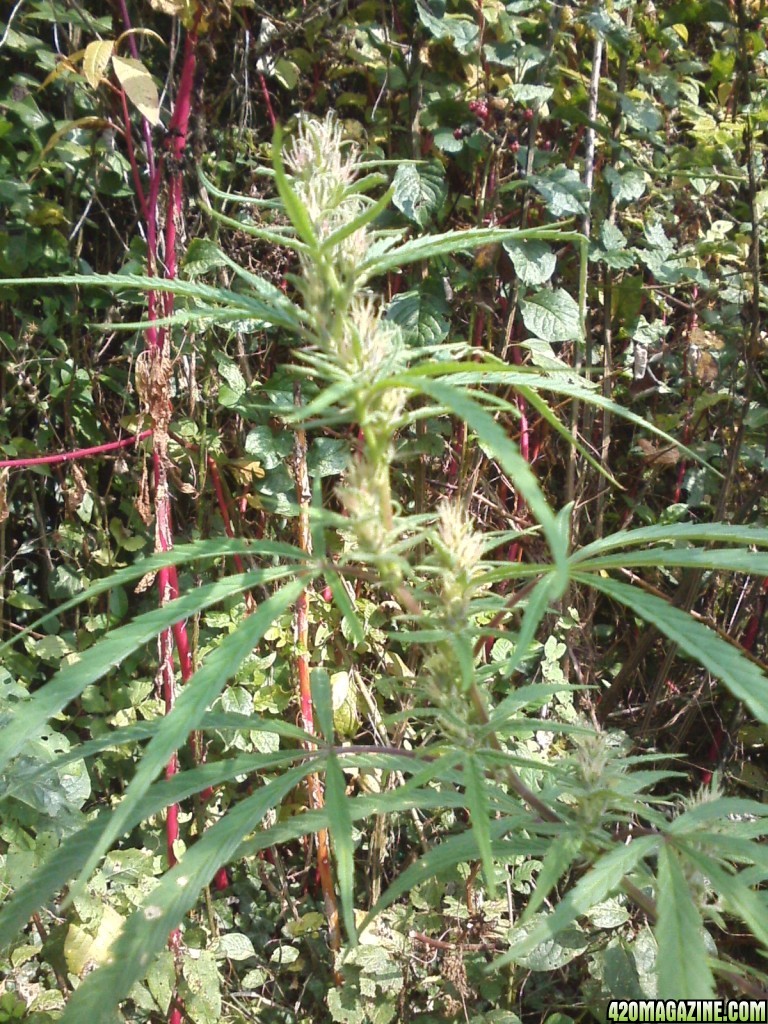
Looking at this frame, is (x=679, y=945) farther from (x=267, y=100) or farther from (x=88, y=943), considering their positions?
(x=267, y=100)

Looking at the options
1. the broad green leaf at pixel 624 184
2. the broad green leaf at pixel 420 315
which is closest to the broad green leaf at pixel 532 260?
the broad green leaf at pixel 420 315

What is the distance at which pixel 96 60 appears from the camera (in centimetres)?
158

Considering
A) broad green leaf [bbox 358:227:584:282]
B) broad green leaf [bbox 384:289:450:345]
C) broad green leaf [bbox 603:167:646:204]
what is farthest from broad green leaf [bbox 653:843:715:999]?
broad green leaf [bbox 603:167:646:204]

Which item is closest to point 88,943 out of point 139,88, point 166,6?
point 139,88

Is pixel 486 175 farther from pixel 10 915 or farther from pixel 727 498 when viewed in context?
pixel 10 915

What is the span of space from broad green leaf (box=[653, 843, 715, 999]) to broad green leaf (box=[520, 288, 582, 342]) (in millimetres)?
1375

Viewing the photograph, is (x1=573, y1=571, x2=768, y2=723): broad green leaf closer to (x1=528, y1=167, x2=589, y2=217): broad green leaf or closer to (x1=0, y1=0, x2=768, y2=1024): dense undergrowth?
(x1=0, y1=0, x2=768, y2=1024): dense undergrowth

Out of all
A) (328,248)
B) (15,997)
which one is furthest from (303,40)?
(15,997)

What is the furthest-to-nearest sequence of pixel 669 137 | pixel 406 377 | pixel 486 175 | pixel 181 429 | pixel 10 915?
pixel 669 137 → pixel 486 175 → pixel 181 429 → pixel 10 915 → pixel 406 377

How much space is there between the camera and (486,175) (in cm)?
209

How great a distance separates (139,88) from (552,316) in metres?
0.98

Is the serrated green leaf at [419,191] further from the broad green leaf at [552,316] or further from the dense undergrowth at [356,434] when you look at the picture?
the broad green leaf at [552,316]

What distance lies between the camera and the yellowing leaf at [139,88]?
5.12 feet

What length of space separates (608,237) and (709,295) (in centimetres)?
32
